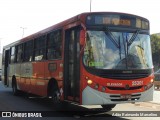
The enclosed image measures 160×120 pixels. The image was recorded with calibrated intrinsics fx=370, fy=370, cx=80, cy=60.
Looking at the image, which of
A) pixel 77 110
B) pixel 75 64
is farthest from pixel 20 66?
pixel 75 64

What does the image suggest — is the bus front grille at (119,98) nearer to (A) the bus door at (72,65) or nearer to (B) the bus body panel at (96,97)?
(B) the bus body panel at (96,97)

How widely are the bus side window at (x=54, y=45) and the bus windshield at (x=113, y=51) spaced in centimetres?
218

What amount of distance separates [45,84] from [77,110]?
1.77 meters

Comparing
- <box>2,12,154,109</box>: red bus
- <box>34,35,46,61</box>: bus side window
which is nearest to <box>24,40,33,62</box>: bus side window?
<box>34,35,46,61</box>: bus side window

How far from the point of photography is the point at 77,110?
13523mm

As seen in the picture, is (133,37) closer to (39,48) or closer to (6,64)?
(39,48)

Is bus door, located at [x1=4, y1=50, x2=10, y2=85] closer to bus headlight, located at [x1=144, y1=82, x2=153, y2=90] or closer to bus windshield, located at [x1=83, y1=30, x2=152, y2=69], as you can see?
bus windshield, located at [x1=83, y1=30, x2=152, y2=69]

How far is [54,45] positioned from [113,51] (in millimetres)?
3287

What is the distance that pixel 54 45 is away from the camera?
537 inches

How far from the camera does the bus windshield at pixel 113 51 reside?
10891 millimetres

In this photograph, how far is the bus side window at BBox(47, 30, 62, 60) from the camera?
13078 mm

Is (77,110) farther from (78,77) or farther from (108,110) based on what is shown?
(78,77)

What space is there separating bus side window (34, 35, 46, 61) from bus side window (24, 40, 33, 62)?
0.89 metres

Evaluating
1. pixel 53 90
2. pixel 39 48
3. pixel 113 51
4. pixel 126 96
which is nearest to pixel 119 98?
pixel 126 96
